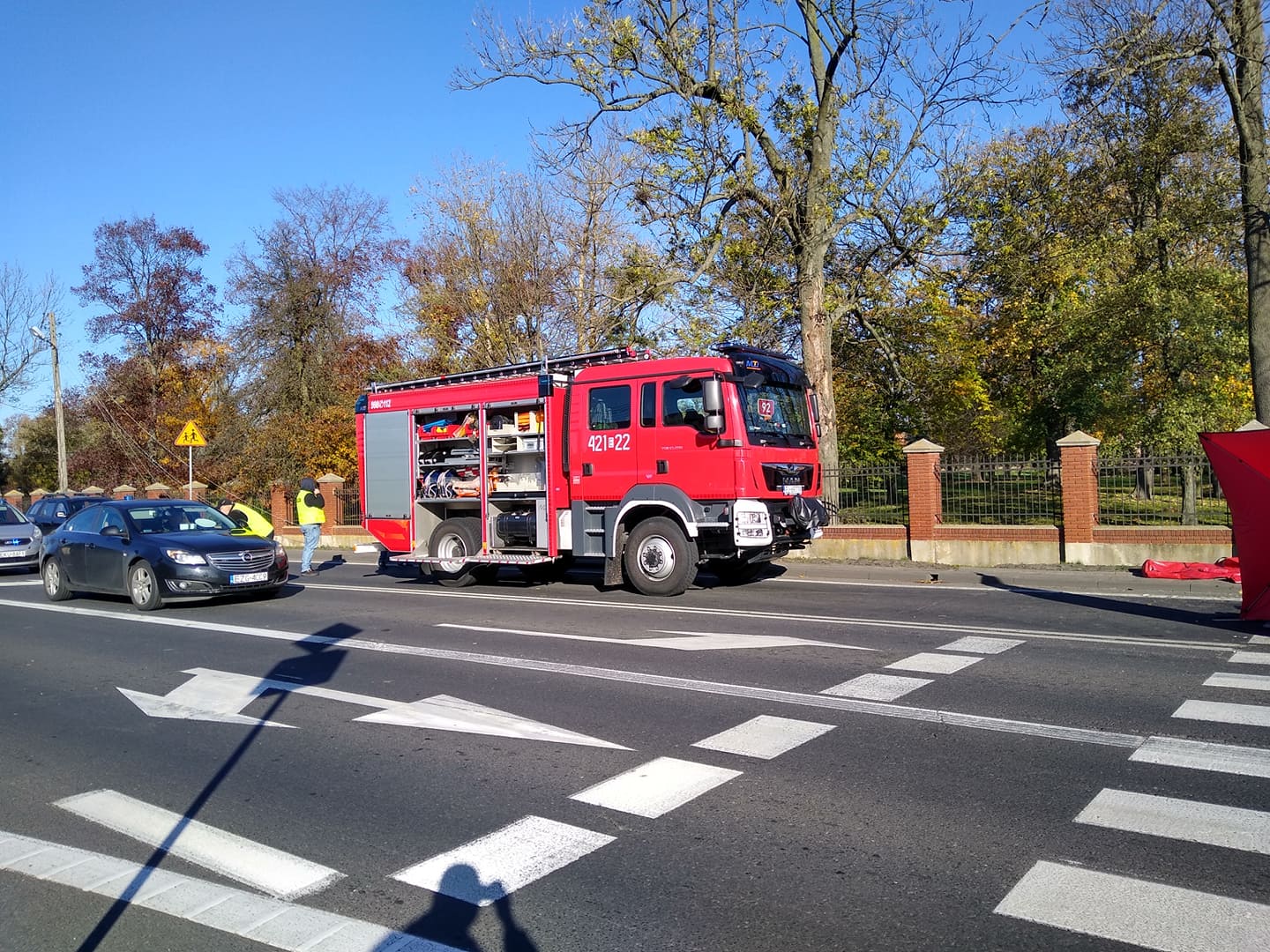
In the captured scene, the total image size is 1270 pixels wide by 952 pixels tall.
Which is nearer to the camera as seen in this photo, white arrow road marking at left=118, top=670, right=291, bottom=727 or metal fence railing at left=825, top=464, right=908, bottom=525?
white arrow road marking at left=118, top=670, right=291, bottom=727

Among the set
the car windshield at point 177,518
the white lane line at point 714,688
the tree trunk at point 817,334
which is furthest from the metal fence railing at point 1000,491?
the car windshield at point 177,518

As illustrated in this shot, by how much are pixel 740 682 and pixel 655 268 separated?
14031 mm

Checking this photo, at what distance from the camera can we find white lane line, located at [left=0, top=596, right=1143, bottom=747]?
619cm

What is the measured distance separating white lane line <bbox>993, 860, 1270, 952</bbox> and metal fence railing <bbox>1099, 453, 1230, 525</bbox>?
43.1 feet

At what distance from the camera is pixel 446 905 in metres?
3.99

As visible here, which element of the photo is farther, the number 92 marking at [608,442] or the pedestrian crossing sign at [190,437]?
the pedestrian crossing sign at [190,437]

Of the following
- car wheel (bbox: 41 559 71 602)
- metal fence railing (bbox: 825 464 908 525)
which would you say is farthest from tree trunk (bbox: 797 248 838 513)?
car wheel (bbox: 41 559 71 602)

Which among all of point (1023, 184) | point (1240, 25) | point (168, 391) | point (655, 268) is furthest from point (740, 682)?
point (168, 391)

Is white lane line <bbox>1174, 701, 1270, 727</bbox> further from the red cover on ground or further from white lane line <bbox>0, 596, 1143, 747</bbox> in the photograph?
the red cover on ground

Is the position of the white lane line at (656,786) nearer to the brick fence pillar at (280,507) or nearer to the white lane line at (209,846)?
the white lane line at (209,846)

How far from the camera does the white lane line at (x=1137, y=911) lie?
352 cm

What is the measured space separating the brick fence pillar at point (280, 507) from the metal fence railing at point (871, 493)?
19039mm

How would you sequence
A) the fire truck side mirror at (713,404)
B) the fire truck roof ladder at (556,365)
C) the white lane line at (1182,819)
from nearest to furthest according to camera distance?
the white lane line at (1182,819), the fire truck side mirror at (713,404), the fire truck roof ladder at (556,365)

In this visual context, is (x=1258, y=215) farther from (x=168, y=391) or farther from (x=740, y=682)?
(x=168, y=391)
